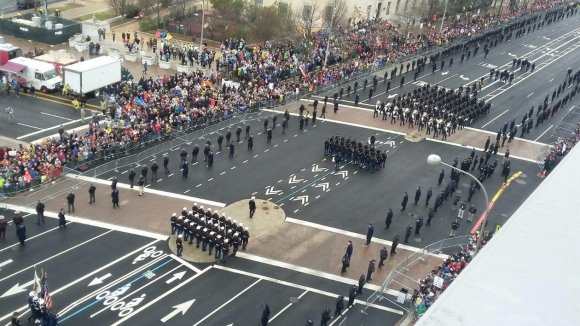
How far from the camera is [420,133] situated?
4416cm

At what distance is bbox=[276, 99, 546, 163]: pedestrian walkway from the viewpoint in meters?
43.1

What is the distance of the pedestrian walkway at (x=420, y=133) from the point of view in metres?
43.1

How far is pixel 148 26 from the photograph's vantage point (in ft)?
208

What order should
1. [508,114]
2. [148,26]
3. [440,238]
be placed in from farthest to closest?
1. [148,26]
2. [508,114]
3. [440,238]

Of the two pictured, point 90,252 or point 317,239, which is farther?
point 317,239

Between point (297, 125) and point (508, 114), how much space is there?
17.9 meters

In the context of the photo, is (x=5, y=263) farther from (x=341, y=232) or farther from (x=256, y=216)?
(x=341, y=232)

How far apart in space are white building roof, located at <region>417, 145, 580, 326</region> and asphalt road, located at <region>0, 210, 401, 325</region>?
7.17m

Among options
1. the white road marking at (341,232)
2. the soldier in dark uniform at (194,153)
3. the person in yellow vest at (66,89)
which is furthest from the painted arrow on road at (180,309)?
the person in yellow vest at (66,89)

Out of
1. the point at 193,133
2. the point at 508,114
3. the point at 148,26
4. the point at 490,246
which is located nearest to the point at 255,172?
the point at 193,133

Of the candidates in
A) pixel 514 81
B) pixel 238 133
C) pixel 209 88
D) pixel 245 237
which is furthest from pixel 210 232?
pixel 514 81

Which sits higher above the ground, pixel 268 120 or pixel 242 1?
pixel 242 1

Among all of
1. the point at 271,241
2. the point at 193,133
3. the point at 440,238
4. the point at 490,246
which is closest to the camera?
the point at 490,246

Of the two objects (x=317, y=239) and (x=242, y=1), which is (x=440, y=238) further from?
(x=242, y=1)
